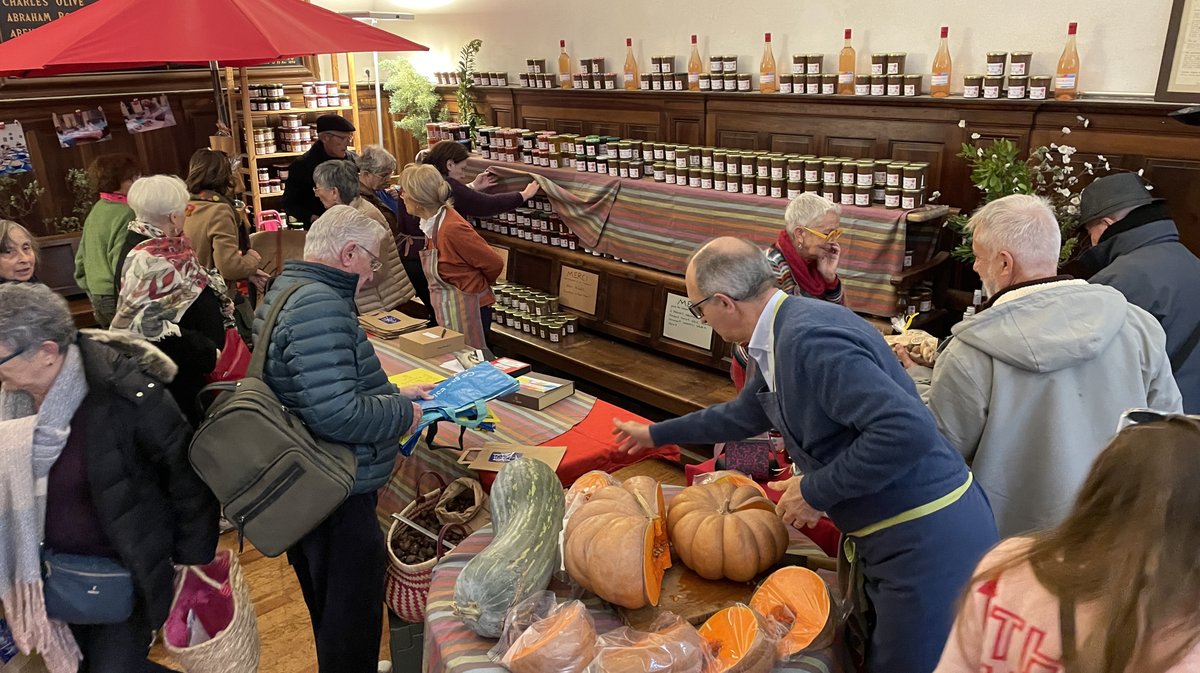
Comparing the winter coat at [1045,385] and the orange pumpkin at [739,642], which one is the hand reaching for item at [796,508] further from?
the winter coat at [1045,385]

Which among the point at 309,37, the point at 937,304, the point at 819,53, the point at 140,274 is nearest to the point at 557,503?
the point at 140,274

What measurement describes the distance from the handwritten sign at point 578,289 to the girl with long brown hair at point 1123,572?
4.77 m

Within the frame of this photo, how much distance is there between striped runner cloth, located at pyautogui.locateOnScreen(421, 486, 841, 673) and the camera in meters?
1.75

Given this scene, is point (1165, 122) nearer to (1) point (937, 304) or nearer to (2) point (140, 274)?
(1) point (937, 304)

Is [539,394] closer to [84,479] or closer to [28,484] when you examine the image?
[84,479]

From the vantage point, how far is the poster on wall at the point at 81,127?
6.94 meters

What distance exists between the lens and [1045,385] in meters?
2.27

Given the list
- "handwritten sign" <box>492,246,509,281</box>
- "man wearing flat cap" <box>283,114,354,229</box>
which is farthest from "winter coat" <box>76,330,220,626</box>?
"handwritten sign" <box>492,246,509,281</box>

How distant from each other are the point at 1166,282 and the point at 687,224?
2.69 metres

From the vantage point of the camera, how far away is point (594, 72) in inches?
245

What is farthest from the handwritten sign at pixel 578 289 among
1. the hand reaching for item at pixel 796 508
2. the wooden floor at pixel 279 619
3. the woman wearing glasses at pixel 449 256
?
the hand reaching for item at pixel 796 508

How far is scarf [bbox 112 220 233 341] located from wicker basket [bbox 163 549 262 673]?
125 centimetres

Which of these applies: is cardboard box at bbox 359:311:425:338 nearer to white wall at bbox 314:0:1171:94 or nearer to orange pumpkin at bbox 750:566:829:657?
orange pumpkin at bbox 750:566:829:657

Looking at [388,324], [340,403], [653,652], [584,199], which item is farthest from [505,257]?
[653,652]
